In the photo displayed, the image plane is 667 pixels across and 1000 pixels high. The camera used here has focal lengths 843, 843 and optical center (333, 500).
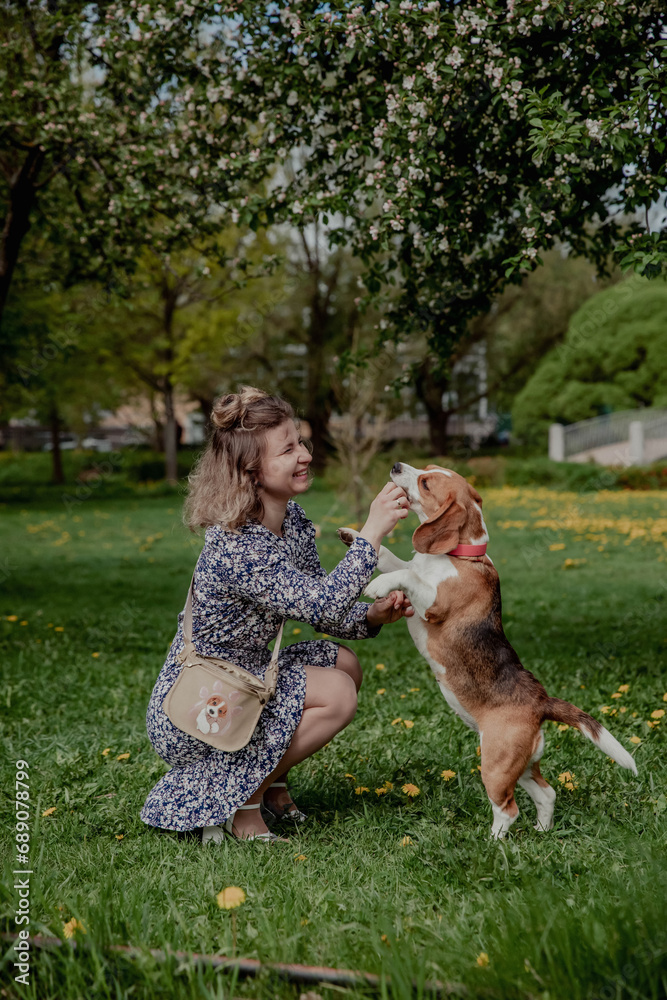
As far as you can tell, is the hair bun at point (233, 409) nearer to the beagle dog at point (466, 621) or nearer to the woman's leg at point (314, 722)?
the beagle dog at point (466, 621)

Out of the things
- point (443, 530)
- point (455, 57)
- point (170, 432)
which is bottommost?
point (443, 530)

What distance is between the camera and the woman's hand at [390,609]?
3381mm

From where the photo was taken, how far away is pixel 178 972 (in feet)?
6.93

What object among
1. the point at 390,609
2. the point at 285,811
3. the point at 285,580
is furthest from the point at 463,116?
the point at 285,811

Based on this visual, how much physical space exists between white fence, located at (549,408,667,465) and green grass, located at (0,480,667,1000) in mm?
20556

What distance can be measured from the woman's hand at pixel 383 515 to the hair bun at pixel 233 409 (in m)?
0.62

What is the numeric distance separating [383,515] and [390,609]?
1.69 ft

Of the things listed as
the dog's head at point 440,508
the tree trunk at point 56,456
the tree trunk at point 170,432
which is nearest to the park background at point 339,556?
the dog's head at point 440,508

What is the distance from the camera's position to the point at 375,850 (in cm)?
314

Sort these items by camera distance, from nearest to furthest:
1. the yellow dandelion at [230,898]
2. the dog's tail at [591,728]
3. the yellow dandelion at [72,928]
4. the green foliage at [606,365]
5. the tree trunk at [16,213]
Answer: the yellow dandelion at [72,928] < the yellow dandelion at [230,898] < the dog's tail at [591,728] < the tree trunk at [16,213] < the green foliage at [606,365]

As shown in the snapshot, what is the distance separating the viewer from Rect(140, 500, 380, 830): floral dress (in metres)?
3.11

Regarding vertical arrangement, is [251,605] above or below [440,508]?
below

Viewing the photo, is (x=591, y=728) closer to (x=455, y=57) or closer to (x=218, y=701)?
(x=218, y=701)

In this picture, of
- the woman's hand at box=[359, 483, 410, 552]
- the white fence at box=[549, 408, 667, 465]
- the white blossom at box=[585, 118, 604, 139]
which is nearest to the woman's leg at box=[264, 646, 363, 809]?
the woman's hand at box=[359, 483, 410, 552]
